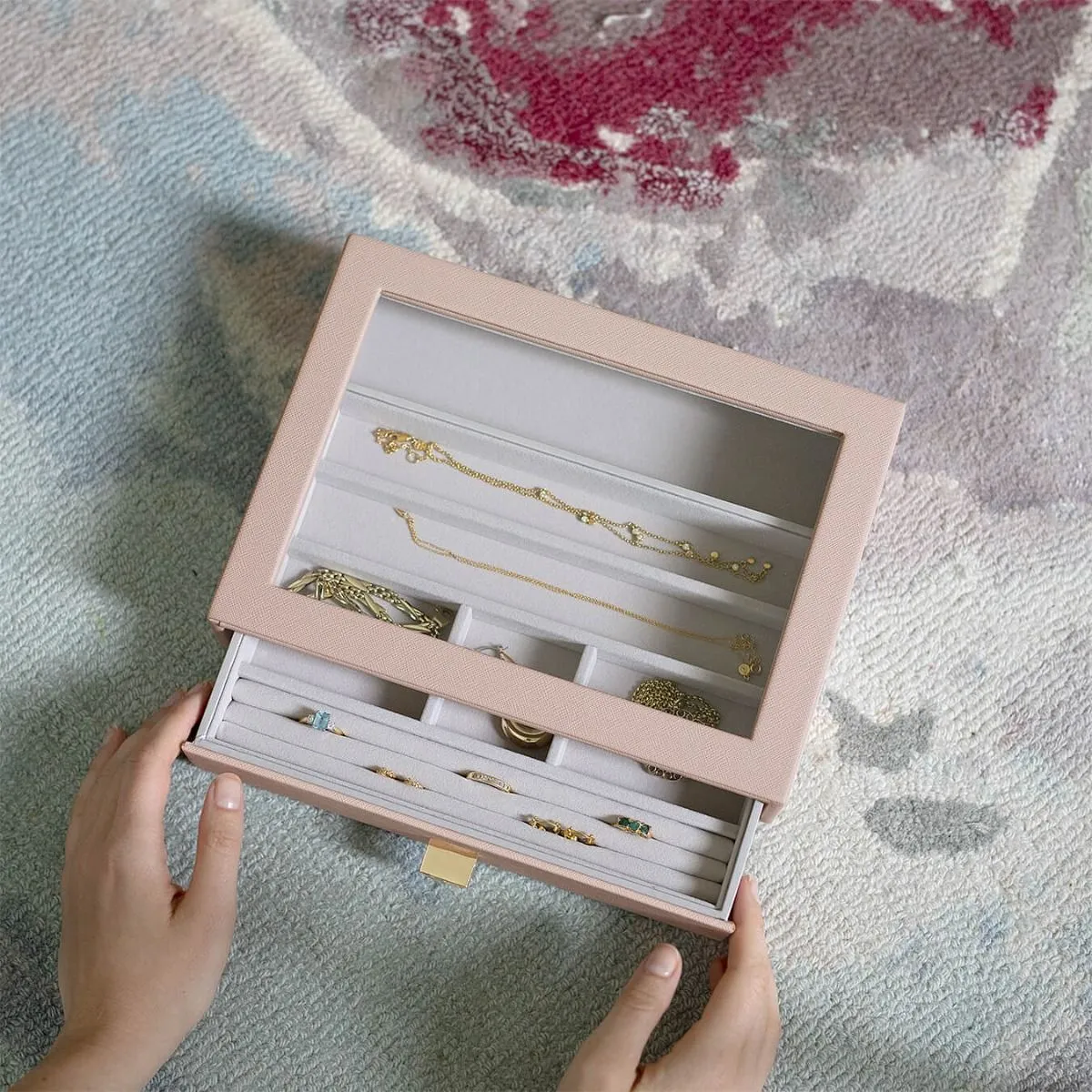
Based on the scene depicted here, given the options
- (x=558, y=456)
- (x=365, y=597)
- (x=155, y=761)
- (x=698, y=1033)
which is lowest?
(x=698, y=1033)

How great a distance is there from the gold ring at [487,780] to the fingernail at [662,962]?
0.21 m

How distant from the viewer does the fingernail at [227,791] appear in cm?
106

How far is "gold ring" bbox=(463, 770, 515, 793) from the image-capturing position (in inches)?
41.2

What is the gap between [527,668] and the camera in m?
1.02

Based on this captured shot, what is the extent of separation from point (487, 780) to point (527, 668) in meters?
0.12

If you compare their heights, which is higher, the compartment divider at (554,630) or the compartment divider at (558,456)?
the compartment divider at (558,456)

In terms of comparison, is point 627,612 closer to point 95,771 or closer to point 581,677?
point 581,677

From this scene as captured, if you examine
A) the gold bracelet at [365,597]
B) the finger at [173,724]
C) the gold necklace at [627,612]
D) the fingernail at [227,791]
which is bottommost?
the fingernail at [227,791]

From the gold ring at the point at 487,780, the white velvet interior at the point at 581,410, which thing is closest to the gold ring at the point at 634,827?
the gold ring at the point at 487,780

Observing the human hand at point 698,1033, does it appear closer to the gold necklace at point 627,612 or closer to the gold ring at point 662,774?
the gold ring at point 662,774

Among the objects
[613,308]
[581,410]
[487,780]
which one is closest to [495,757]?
[487,780]

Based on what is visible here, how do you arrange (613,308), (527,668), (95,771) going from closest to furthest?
(527,668) → (95,771) → (613,308)

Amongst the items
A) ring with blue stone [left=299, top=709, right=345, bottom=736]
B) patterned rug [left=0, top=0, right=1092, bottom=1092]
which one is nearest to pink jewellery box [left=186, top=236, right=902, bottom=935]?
ring with blue stone [left=299, top=709, right=345, bottom=736]

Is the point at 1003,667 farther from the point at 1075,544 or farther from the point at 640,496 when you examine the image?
the point at 640,496
